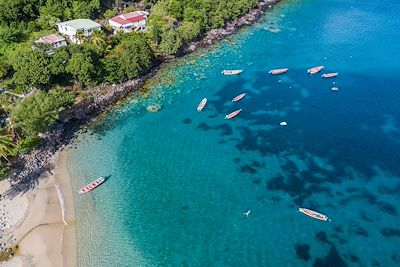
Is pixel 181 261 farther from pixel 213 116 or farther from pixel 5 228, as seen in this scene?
pixel 213 116

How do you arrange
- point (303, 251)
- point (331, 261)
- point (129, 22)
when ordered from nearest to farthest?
point (331, 261), point (303, 251), point (129, 22)

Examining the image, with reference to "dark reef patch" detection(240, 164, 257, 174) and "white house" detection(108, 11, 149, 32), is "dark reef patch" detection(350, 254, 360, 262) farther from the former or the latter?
"white house" detection(108, 11, 149, 32)

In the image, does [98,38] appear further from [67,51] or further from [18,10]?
[18,10]

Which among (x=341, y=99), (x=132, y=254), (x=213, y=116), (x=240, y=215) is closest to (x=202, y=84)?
(x=213, y=116)

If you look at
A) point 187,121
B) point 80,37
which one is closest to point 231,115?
point 187,121

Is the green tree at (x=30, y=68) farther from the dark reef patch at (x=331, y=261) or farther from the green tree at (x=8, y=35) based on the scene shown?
the dark reef patch at (x=331, y=261)
